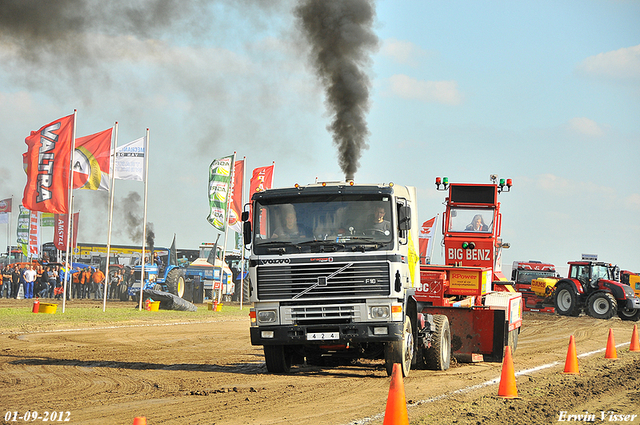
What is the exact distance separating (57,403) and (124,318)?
53.1 feet

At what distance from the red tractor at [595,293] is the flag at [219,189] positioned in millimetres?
15635

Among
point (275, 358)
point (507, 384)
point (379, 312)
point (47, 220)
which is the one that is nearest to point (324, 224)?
point (379, 312)

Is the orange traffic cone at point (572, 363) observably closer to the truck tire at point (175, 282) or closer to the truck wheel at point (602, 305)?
the truck wheel at point (602, 305)

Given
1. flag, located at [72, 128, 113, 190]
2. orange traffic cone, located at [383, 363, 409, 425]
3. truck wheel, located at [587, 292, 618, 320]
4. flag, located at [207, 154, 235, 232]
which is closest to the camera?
orange traffic cone, located at [383, 363, 409, 425]

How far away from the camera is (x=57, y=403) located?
325 inches

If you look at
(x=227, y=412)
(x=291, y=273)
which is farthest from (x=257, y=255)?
(x=227, y=412)

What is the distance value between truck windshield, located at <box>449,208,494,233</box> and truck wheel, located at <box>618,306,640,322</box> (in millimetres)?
13981

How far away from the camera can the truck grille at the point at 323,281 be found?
33.5 feet

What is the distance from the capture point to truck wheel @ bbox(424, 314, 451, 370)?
1200 centimetres

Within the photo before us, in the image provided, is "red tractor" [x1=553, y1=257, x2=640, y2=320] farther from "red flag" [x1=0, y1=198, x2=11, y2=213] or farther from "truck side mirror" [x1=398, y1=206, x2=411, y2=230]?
"red flag" [x1=0, y1=198, x2=11, y2=213]

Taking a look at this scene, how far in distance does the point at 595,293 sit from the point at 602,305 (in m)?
0.58

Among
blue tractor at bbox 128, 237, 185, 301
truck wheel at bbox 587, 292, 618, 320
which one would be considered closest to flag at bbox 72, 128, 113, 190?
blue tractor at bbox 128, 237, 185, 301

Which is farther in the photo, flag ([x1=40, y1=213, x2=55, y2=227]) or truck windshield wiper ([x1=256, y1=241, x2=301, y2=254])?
flag ([x1=40, y1=213, x2=55, y2=227])

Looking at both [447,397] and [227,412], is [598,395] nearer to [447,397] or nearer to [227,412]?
[447,397]
